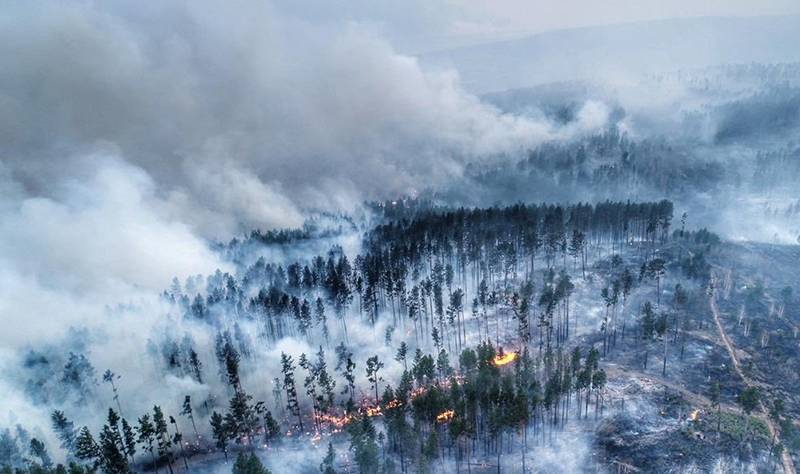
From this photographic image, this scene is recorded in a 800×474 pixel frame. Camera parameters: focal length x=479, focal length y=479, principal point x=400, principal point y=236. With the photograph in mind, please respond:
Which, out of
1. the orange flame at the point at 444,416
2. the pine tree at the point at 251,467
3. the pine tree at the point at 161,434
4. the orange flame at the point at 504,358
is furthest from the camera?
the orange flame at the point at 504,358

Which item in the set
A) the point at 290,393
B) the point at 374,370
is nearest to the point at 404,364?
the point at 374,370

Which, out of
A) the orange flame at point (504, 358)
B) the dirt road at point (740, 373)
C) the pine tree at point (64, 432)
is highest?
the pine tree at point (64, 432)

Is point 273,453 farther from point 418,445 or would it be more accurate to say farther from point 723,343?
point 723,343

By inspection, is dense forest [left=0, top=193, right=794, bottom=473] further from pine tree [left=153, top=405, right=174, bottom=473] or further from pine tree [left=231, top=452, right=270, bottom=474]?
pine tree [left=153, top=405, right=174, bottom=473]

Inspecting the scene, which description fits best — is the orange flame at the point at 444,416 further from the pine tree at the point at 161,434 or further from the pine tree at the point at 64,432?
the pine tree at the point at 64,432

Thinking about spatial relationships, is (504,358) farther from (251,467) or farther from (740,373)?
(251,467)

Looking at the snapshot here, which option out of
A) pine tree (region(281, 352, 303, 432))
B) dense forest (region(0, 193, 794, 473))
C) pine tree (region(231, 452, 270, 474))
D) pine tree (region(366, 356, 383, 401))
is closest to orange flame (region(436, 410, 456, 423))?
dense forest (region(0, 193, 794, 473))

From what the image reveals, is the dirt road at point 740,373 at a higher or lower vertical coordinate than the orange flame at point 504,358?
lower

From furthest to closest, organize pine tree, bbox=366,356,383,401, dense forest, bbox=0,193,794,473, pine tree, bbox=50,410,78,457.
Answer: pine tree, bbox=366,356,383,401 < pine tree, bbox=50,410,78,457 < dense forest, bbox=0,193,794,473

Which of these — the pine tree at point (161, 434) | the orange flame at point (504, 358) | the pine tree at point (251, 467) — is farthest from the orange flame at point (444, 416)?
the pine tree at point (161, 434)

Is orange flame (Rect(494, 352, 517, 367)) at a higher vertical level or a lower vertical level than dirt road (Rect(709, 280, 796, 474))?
higher

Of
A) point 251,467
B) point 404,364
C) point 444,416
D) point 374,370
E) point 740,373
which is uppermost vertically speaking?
point 251,467
